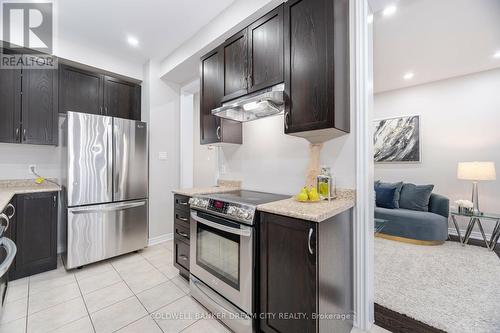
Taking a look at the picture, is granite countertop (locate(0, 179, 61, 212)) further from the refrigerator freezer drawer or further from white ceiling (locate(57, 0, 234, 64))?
white ceiling (locate(57, 0, 234, 64))

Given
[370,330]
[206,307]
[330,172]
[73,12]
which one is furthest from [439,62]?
[73,12]

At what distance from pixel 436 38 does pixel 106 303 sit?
15.0 feet

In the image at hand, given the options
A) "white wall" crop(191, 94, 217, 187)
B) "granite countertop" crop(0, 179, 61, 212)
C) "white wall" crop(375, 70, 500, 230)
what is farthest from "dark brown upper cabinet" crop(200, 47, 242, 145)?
"white wall" crop(375, 70, 500, 230)

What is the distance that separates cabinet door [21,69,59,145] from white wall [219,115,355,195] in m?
2.22

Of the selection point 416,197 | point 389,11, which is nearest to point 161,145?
point 389,11

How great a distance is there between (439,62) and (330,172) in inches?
120

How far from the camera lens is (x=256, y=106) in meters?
2.07

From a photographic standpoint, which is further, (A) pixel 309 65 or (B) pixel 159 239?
(B) pixel 159 239

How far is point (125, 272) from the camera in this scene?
8.20 feet

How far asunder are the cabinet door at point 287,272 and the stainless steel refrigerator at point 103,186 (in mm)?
2217

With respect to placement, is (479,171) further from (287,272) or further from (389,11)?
(287,272)

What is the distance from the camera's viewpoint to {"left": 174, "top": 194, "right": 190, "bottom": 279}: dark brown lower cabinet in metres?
2.23

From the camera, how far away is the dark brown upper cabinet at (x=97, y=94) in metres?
2.87

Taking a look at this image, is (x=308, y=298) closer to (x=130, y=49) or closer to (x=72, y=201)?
(x=72, y=201)
